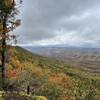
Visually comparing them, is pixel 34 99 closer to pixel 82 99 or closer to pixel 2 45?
pixel 2 45

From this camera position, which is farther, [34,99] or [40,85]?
[40,85]

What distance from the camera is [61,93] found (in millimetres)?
83438

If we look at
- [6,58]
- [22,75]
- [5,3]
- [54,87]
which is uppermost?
[5,3]

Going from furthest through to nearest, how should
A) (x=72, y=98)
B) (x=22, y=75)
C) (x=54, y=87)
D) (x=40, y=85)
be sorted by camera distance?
(x=72, y=98) < (x=54, y=87) < (x=40, y=85) < (x=22, y=75)

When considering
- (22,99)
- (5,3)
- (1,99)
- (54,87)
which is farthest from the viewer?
(54,87)

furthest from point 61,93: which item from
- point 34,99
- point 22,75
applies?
point 34,99

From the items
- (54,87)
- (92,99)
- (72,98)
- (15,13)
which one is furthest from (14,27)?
(92,99)

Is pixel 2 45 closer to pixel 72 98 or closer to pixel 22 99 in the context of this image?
pixel 22 99

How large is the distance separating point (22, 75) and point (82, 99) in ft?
181

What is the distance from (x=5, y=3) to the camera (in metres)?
38.2

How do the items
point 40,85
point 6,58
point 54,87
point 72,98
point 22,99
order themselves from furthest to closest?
point 72,98 < point 54,87 < point 40,85 < point 6,58 < point 22,99

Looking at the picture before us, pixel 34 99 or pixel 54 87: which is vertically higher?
pixel 34 99

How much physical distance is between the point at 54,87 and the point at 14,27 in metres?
45.2

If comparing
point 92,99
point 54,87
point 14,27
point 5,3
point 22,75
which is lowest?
point 92,99
